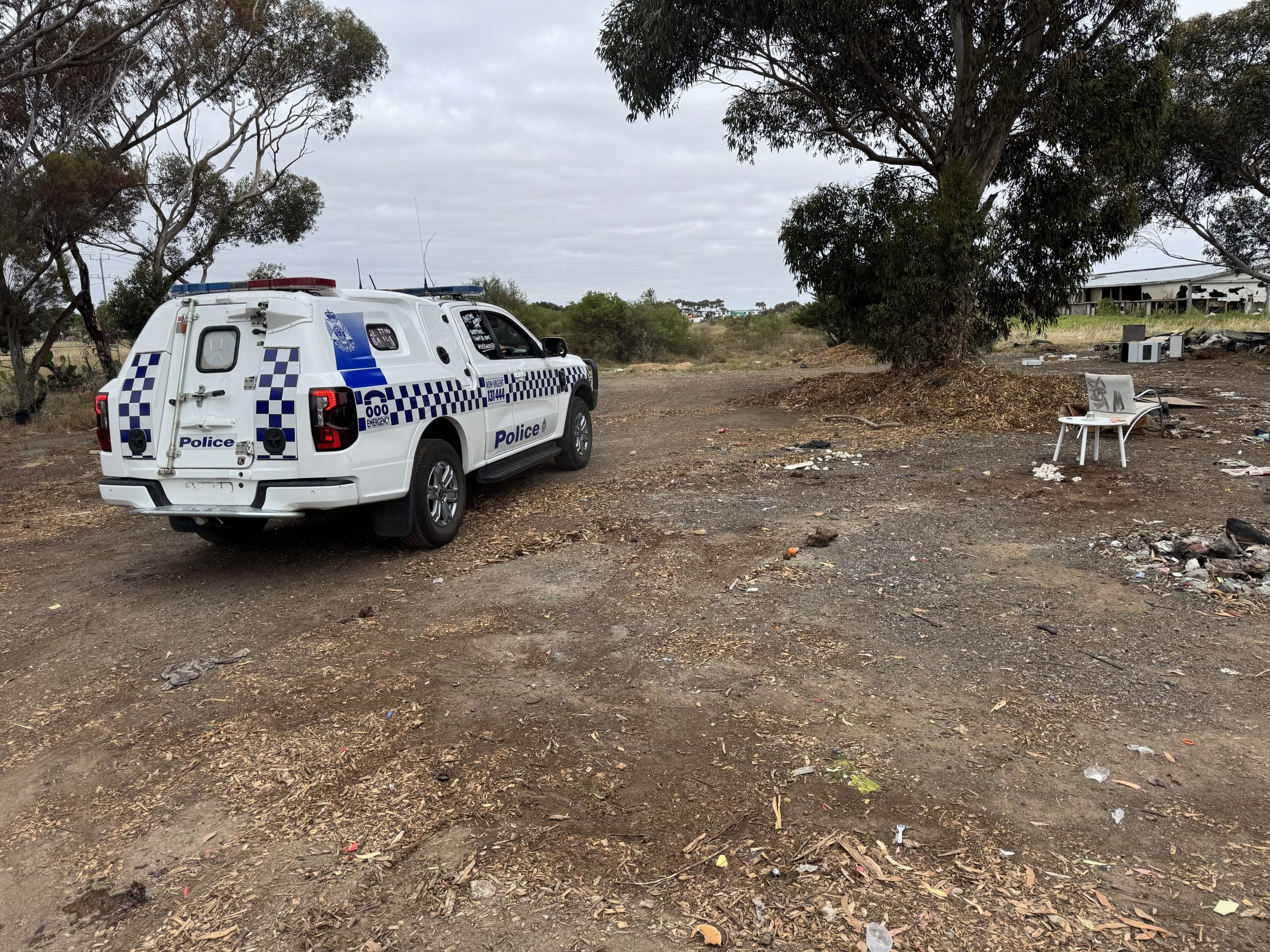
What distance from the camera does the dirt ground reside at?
246 centimetres

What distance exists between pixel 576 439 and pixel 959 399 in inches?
252

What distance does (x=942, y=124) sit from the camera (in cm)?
1427

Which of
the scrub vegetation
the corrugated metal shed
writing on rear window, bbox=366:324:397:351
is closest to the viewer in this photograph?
writing on rear window, bbox=366:324:397:351

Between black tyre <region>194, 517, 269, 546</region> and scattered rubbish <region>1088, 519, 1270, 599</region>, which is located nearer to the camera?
scattered rubbish <region>1088, 519, 1270, 599</region>

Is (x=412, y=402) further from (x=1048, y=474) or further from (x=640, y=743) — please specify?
(x=1048, y=474)

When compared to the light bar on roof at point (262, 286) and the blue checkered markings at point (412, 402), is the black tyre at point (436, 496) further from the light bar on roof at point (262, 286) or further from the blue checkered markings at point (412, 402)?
the light bar on roof at point (262, 286)

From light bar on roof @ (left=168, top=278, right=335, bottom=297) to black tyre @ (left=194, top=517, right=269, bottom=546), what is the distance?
66.1 inches

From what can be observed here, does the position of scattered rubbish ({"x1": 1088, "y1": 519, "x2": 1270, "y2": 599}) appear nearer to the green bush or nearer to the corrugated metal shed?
the green bush

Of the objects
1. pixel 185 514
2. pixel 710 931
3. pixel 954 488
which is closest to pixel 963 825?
pixel 710 931

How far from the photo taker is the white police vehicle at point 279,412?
206 inches

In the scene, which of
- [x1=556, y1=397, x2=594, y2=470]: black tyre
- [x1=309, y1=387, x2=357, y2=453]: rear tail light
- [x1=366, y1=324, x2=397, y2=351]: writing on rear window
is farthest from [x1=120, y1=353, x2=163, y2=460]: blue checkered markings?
[x1=556, y1=397, x2=594, y2=470]: black tyre

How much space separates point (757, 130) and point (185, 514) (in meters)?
13.5

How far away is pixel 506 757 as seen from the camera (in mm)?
3299

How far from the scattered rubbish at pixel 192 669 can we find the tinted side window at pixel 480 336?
11.5ft
